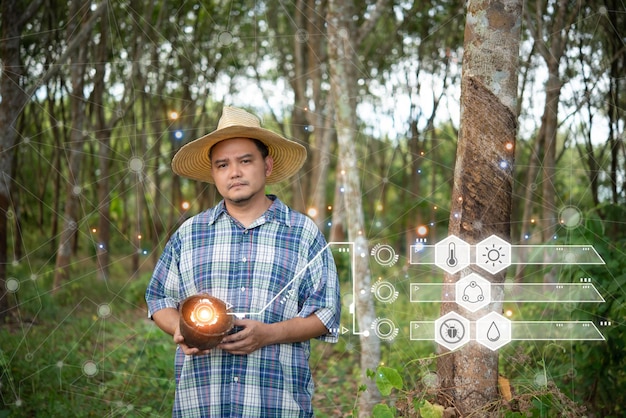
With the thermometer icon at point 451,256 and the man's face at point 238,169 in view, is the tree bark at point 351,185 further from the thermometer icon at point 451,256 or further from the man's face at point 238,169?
the man's face at point 238,169

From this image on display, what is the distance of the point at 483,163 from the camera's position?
10.7 ft

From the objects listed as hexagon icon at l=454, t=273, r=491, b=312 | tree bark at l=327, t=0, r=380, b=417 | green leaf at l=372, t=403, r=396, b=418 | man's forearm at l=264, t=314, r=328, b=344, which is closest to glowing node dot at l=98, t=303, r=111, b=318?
tree bark at l=327, t=0, r=380, b=417

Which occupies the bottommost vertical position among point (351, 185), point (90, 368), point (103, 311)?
point (90, 368)

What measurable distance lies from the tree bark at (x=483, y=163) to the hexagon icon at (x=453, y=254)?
29 mm

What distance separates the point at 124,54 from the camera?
1298cm

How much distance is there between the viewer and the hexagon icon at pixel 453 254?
3.27m

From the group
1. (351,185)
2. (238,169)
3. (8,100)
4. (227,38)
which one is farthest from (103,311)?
(238,169)

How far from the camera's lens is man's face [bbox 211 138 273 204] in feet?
8.77

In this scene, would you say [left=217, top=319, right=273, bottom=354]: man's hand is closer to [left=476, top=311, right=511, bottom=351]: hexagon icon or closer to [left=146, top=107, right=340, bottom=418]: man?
[left=146, top=107, right=340, bottom=418]: man

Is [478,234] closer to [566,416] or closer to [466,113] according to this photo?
[466,113]

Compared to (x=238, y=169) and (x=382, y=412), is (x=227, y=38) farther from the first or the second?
(x=382, y=412)

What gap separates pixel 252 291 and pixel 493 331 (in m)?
1.26

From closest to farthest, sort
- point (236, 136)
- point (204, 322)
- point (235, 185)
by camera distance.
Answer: point (204, 322) < point (235, 185) < point (236, 136)

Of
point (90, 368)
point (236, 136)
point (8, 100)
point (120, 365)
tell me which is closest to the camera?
point (236, 136)
